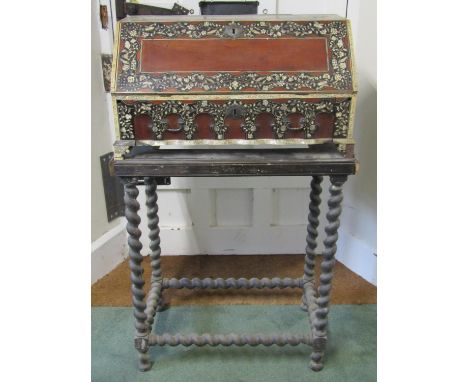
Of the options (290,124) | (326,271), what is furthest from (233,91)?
(326,271)

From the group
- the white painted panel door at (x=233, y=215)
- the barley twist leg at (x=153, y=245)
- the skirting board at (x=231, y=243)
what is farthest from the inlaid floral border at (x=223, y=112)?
the skirting board at (x=231, y=243)

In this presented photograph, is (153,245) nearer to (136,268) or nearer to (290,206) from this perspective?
(136,268)

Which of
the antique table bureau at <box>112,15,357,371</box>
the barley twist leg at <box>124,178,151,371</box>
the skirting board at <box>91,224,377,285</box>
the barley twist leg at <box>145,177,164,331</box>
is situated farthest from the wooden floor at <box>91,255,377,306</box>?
the antique table bureau at <box>112,15,357,371</box>

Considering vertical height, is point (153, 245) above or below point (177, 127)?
below

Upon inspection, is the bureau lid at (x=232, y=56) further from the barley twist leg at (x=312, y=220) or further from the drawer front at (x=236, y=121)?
the barley twist leg at (x=312, y=220)

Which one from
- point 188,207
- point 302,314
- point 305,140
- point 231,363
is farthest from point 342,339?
point 188,207

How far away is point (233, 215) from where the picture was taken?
2.21 meters

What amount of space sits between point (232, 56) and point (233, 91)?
123 millimetres

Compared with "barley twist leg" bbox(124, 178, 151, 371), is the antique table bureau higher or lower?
higher

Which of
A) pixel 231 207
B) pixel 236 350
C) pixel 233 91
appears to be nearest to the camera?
pixel 233 91

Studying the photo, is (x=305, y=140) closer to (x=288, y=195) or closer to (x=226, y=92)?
(x=226, y=92)

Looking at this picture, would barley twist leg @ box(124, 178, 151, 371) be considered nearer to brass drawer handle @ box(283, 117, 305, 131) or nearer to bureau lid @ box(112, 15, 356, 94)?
bureau lid @ box(112, 15, 356, 94)

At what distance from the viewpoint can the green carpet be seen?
1.46 m

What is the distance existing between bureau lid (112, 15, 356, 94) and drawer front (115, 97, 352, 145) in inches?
1.6
